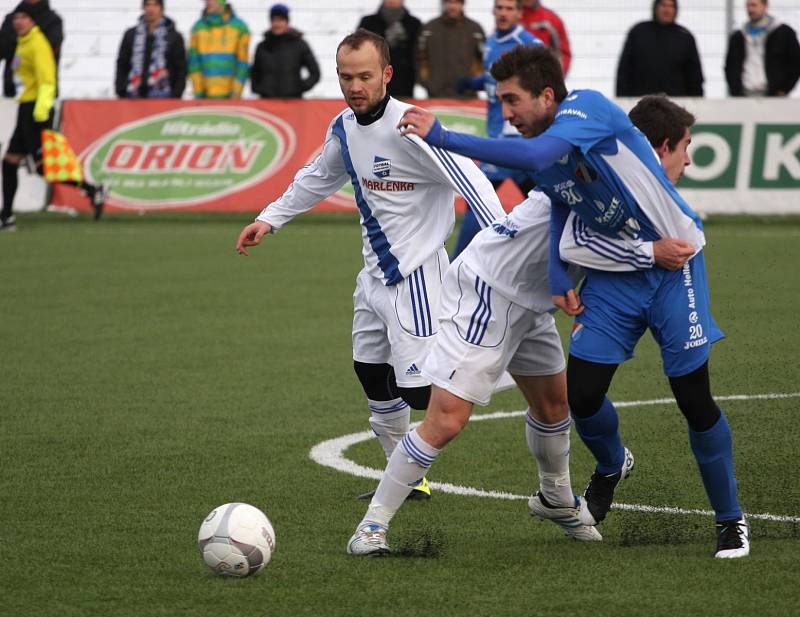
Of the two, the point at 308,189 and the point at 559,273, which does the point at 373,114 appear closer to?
the point at 308,189

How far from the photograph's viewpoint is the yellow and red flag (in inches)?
689

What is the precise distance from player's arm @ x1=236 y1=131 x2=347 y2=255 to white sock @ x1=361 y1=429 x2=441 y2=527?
1405 millimetres

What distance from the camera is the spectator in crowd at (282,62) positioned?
60.7ft

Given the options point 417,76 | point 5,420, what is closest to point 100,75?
point 417,76

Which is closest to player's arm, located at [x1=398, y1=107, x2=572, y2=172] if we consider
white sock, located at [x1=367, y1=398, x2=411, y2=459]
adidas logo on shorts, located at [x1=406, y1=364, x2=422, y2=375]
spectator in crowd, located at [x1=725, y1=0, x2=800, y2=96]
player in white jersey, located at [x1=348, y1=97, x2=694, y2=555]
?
player in white jersey, located at [x1=348, y1=97, x2=694, y2=555]

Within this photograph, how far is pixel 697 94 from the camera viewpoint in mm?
17609

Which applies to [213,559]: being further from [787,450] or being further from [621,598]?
[787,450]

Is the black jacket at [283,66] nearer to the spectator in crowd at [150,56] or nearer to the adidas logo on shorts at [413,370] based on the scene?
the spectator in crowd at [150,56]

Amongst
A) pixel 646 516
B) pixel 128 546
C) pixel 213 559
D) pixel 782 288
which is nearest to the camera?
pixel 213 559

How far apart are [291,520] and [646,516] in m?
1.33

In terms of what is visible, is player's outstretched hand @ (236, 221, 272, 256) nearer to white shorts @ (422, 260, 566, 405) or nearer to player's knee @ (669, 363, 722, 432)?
white shorts @ (422, 260, 566, 405)

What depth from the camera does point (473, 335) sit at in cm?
528

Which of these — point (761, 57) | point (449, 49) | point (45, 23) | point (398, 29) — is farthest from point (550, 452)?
point (45, 23)

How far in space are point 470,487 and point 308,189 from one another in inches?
55.6
